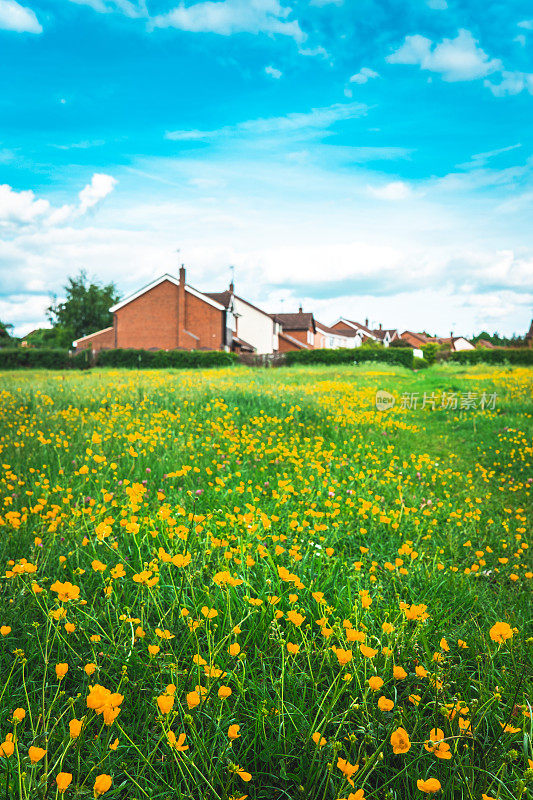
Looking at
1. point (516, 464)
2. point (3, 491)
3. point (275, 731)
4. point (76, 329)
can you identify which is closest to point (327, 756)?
A: point (275, 731)

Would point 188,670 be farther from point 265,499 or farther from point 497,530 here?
point 497,530

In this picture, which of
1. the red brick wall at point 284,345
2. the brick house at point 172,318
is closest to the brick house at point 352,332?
the red brick wall at point 284,345

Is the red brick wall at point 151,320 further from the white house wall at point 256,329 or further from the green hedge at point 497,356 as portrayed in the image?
the green hedge at point 497,356

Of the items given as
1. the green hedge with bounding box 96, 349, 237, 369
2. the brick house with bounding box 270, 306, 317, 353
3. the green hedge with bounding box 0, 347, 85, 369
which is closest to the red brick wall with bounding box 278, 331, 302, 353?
the brick house with bounding box 270, 306, 317, 353

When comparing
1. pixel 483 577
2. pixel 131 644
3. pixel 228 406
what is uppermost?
pixel 228 406

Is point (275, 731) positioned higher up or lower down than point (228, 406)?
lower down

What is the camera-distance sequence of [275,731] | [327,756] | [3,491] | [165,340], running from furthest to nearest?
[165,340] → [3,491] → [275,731] → [327,756]

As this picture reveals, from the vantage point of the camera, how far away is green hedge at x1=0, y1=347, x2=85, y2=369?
114ft

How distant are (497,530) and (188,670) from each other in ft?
11.4

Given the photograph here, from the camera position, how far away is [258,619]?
2.54 m

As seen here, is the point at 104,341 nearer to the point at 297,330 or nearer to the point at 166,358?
the point at 166,358

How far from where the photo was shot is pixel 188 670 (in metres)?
2.12

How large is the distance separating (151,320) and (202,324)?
4264mm

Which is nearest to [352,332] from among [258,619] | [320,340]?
→ [320,340]
